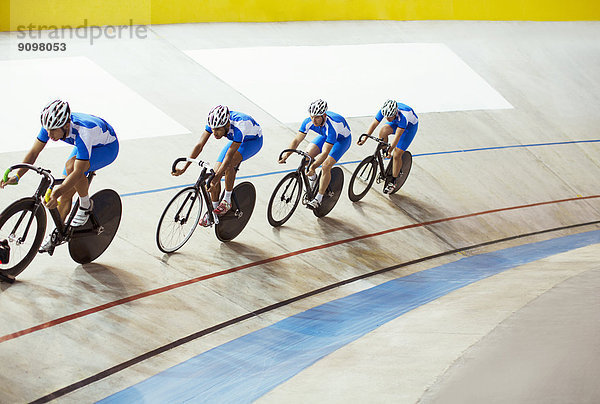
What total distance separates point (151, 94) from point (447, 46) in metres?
6.89

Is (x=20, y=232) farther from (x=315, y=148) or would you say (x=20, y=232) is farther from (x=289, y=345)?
(x=315, y=148)

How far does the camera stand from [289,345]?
4.61 meters

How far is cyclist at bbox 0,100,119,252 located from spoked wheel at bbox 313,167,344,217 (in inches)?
104

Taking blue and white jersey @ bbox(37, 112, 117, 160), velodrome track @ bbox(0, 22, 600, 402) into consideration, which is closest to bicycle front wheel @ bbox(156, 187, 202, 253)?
velodrome track @ bbox(0, 22, 600, 402)

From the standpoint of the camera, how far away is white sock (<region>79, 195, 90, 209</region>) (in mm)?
4609

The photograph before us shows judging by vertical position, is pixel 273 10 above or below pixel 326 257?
above

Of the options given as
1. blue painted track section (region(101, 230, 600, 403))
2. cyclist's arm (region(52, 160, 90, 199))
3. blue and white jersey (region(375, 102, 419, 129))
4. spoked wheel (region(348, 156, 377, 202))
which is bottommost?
blue painted track section (region(101, 230, 600, 403))

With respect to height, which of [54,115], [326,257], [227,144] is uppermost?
[54,115]

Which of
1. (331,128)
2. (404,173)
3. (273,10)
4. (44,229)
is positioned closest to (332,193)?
(331,128)

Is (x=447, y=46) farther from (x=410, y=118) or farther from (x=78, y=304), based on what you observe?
(x=78, y=304)

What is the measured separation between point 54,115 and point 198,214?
1603 millimetres

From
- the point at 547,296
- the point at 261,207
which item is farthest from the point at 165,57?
the point at 547,296

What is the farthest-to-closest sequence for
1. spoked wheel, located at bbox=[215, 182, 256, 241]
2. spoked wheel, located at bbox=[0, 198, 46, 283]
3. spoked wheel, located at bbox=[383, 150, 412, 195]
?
spoked wheel, located at bbox=[383, 150, 412, 195], spoked wheel, located at bbox=[215, 182, 256, 241], spoked wheel, located at bbox=[0, 198, 46, 283]

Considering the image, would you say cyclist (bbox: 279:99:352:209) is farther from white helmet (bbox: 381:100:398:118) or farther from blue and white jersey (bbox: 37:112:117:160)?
blue and white jersey (bbox: 37:112:117:160)
